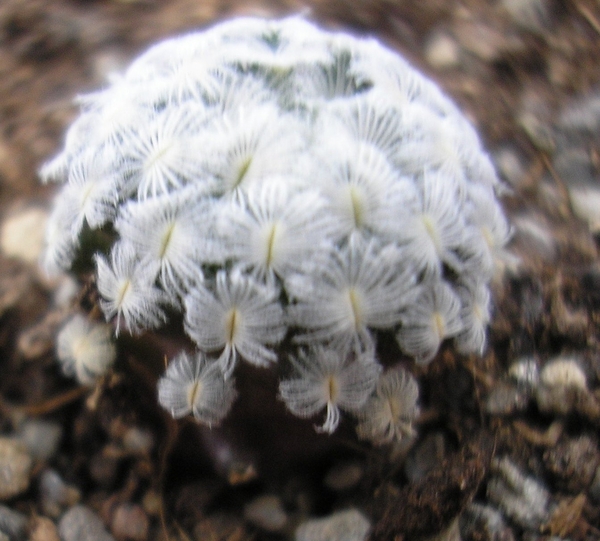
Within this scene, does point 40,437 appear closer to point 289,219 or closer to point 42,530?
point 42,530

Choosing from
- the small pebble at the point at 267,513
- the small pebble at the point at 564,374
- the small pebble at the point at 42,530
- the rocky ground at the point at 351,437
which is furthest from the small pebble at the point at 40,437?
the small pebble at the point at 564,374

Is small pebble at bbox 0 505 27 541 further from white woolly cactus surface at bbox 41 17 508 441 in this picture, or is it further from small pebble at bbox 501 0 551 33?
small pebble at bbox 501 0 551 33

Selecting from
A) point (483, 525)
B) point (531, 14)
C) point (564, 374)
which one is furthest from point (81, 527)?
point (531, 14)

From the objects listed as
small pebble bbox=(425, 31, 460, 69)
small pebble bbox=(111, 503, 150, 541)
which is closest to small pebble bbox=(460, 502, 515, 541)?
small pebble bbox=(111, 503, 150, 541)

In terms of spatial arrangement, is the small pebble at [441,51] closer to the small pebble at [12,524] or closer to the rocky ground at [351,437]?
the rocky ground at [351,437]

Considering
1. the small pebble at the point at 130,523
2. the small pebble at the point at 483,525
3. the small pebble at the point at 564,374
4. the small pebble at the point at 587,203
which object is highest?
the small pebble at the point at 587,203

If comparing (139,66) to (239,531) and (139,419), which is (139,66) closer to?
(139,419)

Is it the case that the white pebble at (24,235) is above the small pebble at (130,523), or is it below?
above
